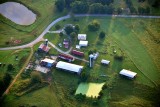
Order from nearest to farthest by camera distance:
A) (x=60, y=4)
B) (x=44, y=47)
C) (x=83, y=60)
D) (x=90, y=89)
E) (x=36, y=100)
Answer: (x=36, y=100)
(x=90, y=89)
(x=83, y=60)
(x=44, y=47)
(x=60, y=4)

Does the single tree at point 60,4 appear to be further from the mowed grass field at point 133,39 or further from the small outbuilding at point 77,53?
the small outbuilding at point 77,53

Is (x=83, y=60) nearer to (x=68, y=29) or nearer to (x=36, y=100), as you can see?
(x=68, y=29)

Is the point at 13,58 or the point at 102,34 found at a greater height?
the point at 102,34

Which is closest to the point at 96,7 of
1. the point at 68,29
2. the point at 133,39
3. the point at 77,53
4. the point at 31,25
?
the point at 68,29

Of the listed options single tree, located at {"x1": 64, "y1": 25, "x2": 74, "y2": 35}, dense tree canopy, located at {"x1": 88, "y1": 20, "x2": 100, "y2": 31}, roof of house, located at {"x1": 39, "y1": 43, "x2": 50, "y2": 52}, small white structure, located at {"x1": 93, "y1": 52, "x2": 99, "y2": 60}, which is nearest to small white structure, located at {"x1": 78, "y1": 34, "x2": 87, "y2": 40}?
single tree, located at {"x1": 64, "y1": 25, "x2": 74, "y2": 35}

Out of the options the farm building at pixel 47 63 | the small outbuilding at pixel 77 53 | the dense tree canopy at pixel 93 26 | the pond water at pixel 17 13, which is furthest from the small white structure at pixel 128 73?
the pond water at pixel 17 13

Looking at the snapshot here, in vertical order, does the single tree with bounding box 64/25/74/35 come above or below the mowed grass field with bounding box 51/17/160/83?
above

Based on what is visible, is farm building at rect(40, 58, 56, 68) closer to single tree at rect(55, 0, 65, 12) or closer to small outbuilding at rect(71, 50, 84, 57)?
small outbuilding at rect(71, 50, 84, 57)
